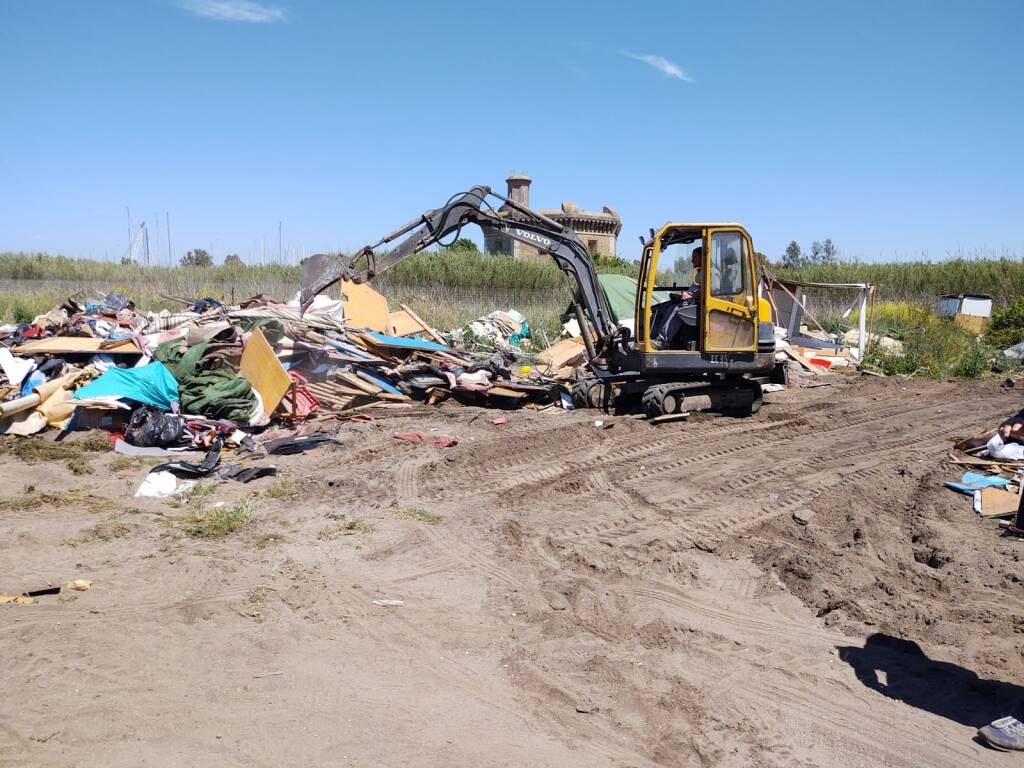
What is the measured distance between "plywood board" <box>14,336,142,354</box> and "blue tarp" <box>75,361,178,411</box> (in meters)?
0.92

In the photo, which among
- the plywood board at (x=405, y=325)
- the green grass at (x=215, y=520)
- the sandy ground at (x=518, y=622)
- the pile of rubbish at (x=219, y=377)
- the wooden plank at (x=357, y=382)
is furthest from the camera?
the plywood board at (x=405, y=325)

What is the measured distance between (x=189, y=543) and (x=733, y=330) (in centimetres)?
753

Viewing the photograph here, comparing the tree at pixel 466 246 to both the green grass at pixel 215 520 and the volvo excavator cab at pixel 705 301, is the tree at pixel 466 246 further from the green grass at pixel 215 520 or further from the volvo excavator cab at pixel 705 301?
the green grass at pixel 215 520

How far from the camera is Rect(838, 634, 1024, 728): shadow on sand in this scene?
3.91 meters

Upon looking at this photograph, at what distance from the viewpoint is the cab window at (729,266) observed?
10.5m

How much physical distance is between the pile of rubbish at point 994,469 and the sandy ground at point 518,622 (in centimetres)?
21

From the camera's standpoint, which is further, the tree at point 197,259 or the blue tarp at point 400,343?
the tree at point 197,259

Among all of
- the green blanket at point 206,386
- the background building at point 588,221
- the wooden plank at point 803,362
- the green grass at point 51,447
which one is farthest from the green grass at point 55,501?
the background building at point 588,221

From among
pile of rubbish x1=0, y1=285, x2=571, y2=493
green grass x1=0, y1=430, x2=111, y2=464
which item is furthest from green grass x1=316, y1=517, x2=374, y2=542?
green grass x1=0, y1=430, x2=111, y2=464

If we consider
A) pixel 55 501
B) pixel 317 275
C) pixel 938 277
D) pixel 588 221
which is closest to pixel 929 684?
pixel 55 501

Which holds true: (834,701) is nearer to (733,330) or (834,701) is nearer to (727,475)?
(727,475)

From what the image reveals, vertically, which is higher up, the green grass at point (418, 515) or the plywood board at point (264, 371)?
the plywood board at point (264, 371)

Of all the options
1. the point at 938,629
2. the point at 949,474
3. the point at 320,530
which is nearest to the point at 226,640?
the point at 320,530

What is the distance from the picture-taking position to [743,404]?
11.7 m
